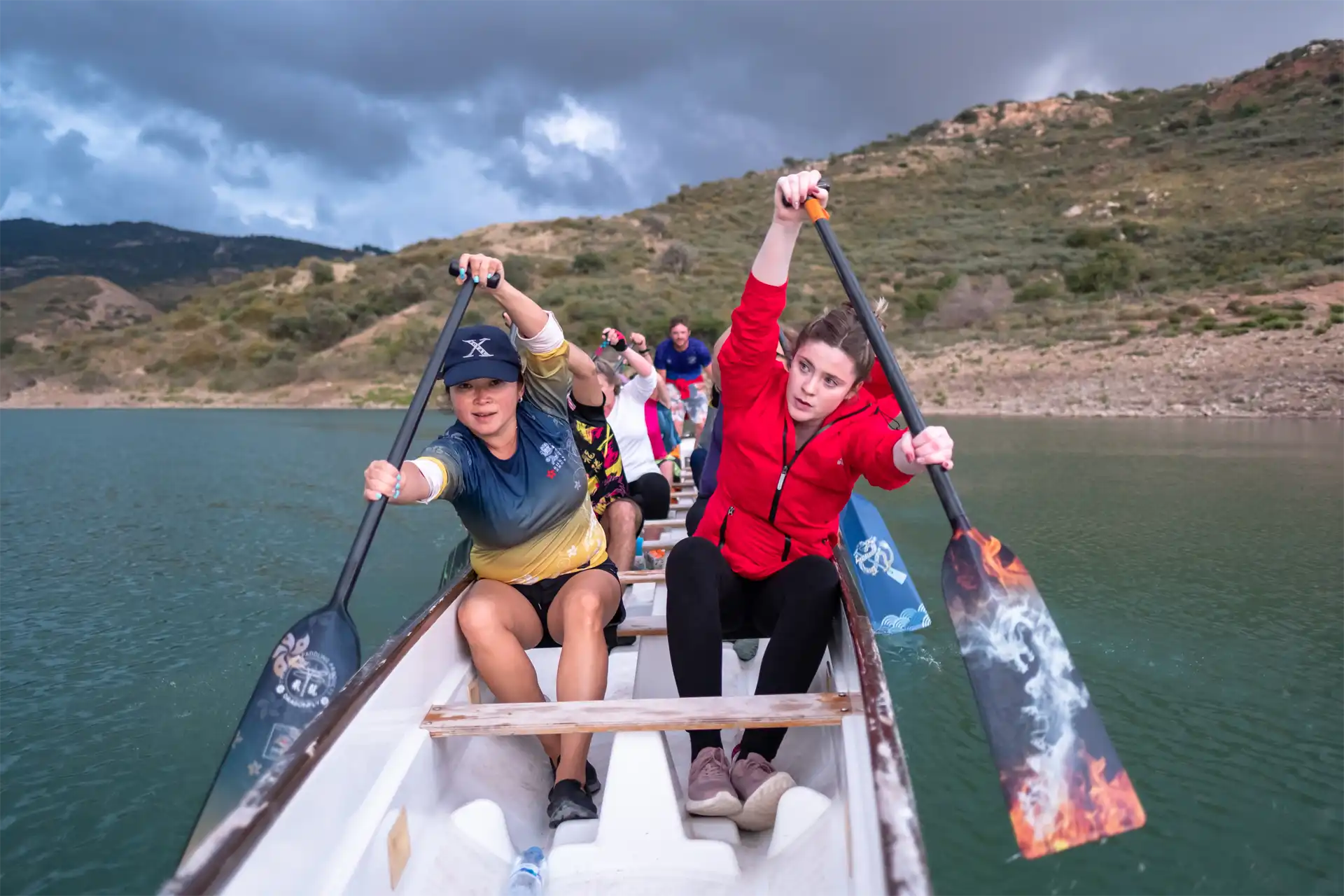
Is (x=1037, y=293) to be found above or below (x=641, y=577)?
above

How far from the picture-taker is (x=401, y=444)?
114 inches

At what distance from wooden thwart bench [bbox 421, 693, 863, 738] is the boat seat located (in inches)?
3.0

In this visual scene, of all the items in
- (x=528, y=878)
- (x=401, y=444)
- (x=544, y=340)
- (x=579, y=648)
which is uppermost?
(x=544, y=340)

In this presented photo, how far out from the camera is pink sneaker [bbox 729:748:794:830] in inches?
88.2

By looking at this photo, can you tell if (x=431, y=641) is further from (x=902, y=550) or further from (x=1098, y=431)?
(x=1098, y=431)

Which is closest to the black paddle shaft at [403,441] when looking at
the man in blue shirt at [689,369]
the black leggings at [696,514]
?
the black leggings at [696,514]

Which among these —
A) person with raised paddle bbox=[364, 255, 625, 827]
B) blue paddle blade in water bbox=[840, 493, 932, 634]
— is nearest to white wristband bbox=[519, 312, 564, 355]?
person with raised paddle bbox=[364, 255, 625, 827]

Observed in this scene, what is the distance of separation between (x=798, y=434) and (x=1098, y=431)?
13934 mm

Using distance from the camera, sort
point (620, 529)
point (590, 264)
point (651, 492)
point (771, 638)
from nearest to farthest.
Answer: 1. point (771, 638)
2. point (620, 529)
3. point (651, 492)
4. point (590, 264)

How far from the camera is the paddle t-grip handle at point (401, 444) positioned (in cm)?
267

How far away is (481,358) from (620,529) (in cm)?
206

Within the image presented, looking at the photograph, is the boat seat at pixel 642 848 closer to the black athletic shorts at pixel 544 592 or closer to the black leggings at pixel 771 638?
the black leggings at pixel 771 638

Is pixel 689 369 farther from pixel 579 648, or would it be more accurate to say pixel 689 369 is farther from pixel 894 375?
pixel 579 648

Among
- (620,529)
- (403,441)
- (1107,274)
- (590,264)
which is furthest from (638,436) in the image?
(590,264)
